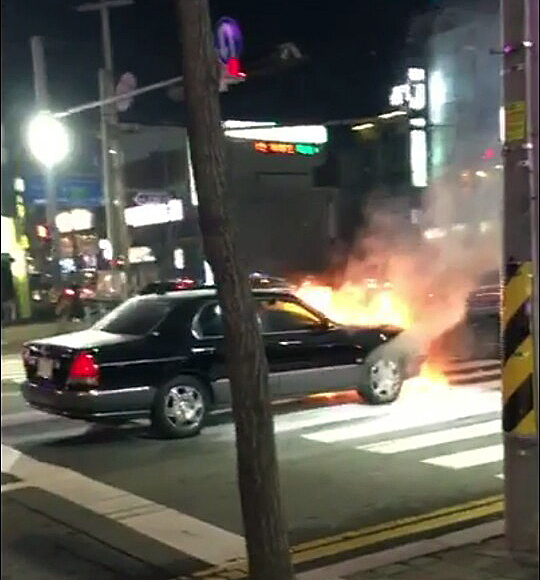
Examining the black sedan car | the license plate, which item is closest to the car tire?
the black sedan car

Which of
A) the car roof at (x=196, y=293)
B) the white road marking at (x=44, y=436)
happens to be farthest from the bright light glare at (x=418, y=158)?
the white road marking at (x=44, y=436)

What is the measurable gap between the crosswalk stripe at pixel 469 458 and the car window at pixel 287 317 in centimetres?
164

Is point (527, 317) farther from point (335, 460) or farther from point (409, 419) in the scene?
point (409, 419)

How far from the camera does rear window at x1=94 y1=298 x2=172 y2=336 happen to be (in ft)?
29.8

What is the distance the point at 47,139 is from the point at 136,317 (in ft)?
7.48

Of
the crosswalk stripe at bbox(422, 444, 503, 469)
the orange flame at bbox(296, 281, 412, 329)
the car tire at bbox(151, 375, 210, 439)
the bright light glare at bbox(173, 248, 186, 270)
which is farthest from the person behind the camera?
the car tire at bbox(151, 375, 210, 439)

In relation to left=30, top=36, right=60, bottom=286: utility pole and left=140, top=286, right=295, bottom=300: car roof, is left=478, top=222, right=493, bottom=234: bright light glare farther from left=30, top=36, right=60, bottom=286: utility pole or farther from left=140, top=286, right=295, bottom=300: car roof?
left=30, top=36, right=60, bottom=286: utility pole

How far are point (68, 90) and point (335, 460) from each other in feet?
11.5

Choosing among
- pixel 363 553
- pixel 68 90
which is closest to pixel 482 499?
pixel 363 553

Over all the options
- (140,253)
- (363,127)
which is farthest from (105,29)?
(363,127)

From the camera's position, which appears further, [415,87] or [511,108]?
[415,87]

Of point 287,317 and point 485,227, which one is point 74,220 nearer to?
point 287,317

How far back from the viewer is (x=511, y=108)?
535 cm

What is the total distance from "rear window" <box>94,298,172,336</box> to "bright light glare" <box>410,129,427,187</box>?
2320 millimetres
